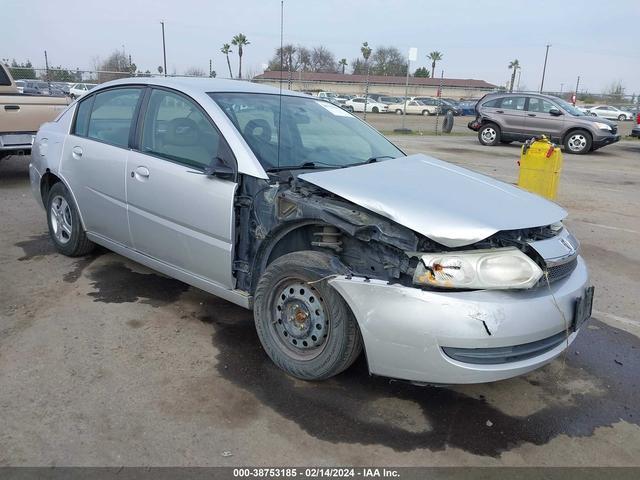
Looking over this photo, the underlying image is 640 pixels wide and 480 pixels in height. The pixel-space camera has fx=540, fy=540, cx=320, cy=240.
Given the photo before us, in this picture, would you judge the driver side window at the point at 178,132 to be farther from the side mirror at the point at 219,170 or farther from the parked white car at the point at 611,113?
the parked white car at the point at 611,113

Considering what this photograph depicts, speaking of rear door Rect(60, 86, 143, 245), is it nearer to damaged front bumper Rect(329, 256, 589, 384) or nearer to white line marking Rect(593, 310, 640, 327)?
damaged front bumper Rect(329, 256, 589, 384)

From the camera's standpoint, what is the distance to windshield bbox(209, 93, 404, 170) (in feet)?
11.8

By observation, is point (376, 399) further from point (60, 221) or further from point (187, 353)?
point (60, 221)

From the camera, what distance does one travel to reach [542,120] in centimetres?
1633

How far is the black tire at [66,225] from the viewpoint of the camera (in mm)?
4882

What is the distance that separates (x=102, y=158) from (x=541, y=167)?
612cm

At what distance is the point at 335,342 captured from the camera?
9.68 feet

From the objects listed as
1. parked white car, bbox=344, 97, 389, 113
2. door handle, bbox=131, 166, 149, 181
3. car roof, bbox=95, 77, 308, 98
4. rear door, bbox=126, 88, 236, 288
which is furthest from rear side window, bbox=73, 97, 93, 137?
parked white car, bbox=344, 97, 389, 113

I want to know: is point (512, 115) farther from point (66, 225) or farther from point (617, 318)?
point (66, 225)

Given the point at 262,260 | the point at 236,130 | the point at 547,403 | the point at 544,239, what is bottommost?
the point at 547,403

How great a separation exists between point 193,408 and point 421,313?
4.38 ft

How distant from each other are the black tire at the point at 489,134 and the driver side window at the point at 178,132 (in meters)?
15.2

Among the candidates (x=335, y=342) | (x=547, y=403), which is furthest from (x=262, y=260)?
(x=547, y=403)

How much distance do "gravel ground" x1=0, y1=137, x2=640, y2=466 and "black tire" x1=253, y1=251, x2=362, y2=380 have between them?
16 cm
